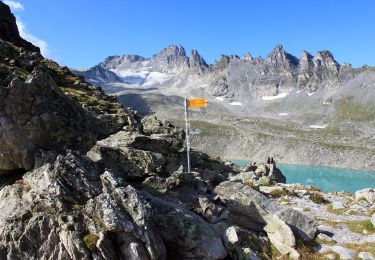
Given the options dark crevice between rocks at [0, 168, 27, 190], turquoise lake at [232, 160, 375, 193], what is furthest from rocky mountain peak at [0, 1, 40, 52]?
turquoise lake at [232, 160, 375, 193]

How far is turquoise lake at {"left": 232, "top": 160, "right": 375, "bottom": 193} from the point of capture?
405 ft

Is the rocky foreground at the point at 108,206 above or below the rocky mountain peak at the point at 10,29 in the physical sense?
below

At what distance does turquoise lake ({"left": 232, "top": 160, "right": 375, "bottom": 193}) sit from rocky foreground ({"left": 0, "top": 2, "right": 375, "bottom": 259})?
97119 mm

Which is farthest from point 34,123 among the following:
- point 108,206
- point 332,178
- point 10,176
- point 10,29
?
point 332,178

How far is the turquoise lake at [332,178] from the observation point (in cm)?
12350

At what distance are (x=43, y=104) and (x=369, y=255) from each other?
56.5 ft

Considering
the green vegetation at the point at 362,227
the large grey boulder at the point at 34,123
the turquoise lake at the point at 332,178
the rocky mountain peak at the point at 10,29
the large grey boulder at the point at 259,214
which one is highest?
the rocky mountain peak at the point at 10,29

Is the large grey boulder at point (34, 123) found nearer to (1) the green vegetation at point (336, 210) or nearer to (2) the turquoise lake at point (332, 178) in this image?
(1) the green vegetation at point (336, 210)

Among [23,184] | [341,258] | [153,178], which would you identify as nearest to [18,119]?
Result: [23,184]

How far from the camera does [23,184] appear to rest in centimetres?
1586

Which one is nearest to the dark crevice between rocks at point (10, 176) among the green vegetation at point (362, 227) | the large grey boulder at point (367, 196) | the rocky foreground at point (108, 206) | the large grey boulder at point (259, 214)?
the rocky foreground at point (108, 206)

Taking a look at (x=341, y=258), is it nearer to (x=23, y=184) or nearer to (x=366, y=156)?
(x=23, y=184)

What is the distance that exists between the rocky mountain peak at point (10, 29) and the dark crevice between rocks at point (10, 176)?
62.9 meters

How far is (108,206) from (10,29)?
72.1 meters
